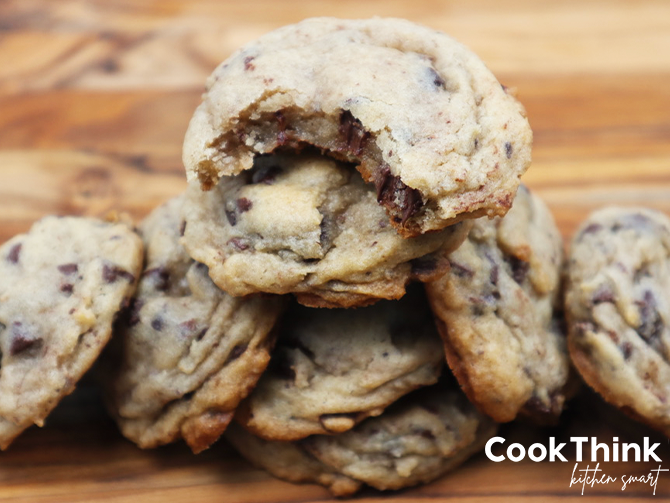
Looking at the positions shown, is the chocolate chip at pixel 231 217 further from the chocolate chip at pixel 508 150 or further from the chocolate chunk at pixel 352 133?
the chocolate chip at pixel 508 150

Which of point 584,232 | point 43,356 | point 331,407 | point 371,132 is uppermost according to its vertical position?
point 371,132

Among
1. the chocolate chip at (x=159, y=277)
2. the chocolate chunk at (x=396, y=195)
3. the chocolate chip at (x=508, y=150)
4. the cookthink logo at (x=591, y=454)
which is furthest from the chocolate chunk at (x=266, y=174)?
the cookthink logo at (x=591, y=454)

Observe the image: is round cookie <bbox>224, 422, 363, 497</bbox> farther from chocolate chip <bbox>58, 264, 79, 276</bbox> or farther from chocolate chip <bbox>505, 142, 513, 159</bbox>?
chocolate chip <bbox>505, 142, 513, 159</bbox>

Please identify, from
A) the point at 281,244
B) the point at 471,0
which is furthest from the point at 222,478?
the point at 471,0

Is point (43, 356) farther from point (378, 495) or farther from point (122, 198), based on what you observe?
point (122, 198)

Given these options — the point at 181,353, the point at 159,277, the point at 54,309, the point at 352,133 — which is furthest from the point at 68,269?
the point at 352,133

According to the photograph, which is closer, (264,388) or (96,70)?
(264,388)

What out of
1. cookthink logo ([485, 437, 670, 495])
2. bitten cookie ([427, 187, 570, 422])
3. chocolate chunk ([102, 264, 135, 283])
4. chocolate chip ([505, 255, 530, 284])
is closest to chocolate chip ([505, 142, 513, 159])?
bitten cookie ([427, 187, 570, 422])
